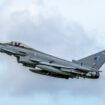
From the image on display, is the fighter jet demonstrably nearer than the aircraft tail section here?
Yes

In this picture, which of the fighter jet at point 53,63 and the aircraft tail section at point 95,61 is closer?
the fighter jet at point 53,63

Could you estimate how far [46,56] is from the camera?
5947cm

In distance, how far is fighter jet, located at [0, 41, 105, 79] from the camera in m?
55.5

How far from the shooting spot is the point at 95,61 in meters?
59.1

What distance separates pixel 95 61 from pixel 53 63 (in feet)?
18.9

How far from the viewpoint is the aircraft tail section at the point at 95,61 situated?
58.7m

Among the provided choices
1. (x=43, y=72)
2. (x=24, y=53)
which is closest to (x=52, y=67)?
(x=43, y=72)

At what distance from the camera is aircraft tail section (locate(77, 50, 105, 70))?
2313 inches

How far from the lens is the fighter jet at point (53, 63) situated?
55.5 m

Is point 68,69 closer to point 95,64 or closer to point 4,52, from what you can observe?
point 95,64

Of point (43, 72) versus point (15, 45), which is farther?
point (15, 45)

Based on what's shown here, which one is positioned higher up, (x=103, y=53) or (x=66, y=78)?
(x=103, y=53)

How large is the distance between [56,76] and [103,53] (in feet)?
26.1

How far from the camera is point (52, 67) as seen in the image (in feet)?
183
